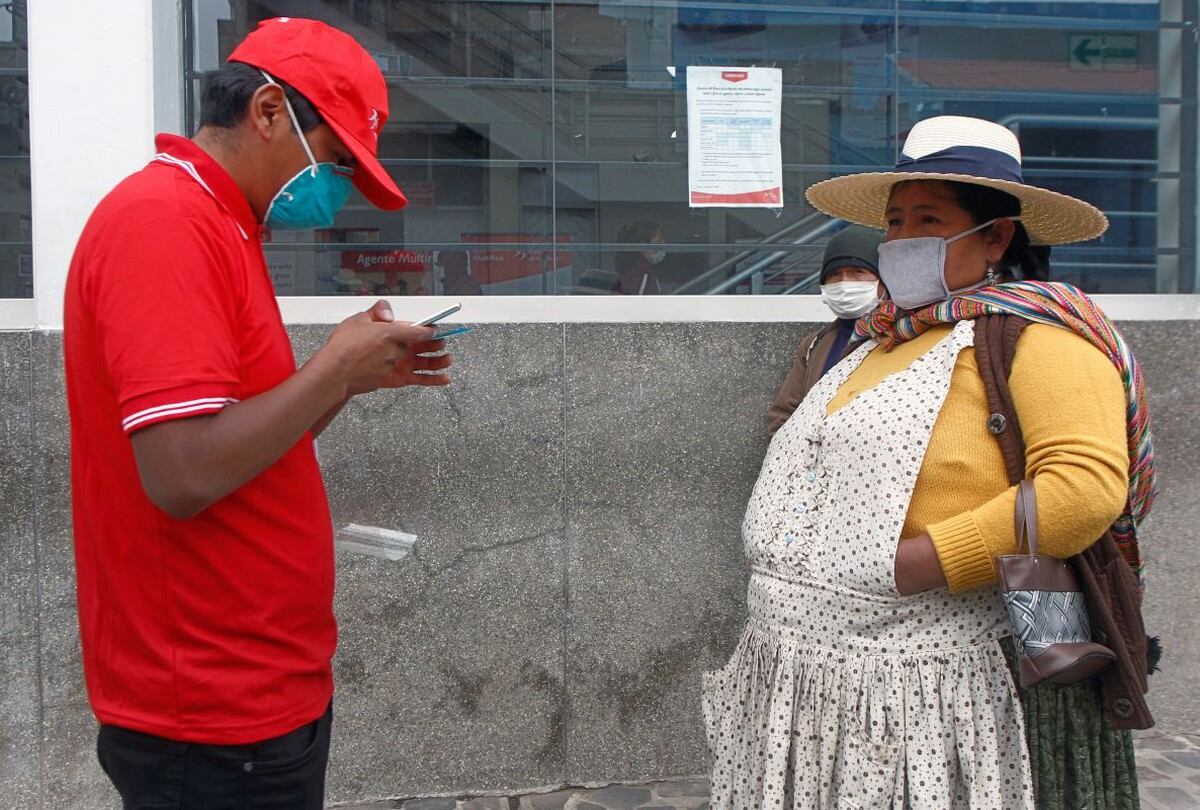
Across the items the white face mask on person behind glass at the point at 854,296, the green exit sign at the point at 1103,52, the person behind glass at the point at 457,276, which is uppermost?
the green exit sign at the point at 1103,52

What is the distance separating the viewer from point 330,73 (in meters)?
1.82

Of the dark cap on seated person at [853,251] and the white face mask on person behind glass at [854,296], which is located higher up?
the dark cap on seated person at [853,251]

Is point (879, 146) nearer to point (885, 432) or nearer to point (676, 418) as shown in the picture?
point (676, 418)

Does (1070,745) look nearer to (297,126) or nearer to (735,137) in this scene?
(297,126)

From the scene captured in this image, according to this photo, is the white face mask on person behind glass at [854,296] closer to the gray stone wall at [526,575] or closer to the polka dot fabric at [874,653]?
the gray stone wall at [526,575]

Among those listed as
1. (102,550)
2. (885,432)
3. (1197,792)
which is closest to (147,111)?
(102,550)

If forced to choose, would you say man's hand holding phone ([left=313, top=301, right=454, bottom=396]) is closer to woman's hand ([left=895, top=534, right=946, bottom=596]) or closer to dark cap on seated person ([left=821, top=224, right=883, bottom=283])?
woman's hand ([left=895, top=534, right=946, bottom=596])

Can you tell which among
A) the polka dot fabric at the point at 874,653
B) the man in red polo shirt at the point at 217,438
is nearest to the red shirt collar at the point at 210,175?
the man in red polo shirt at the point at 217,438

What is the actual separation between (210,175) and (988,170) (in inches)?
58.3

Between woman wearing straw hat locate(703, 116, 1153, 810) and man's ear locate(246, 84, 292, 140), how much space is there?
1.20m

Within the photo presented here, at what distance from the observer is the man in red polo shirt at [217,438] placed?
158 centimetres

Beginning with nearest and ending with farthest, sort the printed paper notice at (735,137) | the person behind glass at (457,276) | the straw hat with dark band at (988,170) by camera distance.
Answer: the straw hat with dark band at (988,170) < the person behind glass at (457,276) < the printed paper notice at (735,137)

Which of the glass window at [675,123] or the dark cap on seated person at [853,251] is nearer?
the dark cap on seated person at [853,251]

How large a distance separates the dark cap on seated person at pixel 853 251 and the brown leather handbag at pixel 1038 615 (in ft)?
6.03
